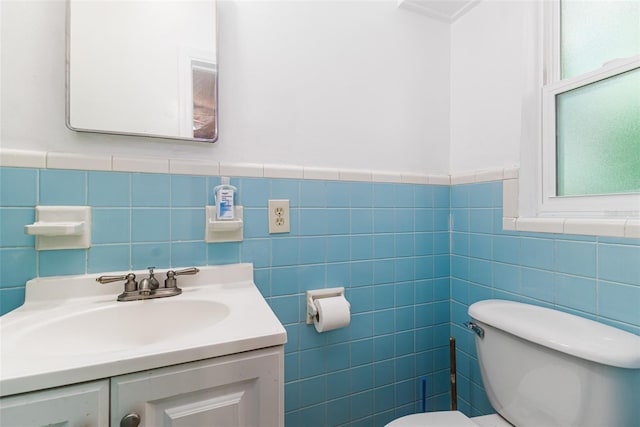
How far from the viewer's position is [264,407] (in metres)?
0.62

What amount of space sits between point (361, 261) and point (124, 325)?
86 centimetres

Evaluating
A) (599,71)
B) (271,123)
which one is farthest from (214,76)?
(599,71)

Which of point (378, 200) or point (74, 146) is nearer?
point (74, 146)

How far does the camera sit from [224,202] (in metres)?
0.99

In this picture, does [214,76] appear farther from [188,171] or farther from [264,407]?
[264,407]

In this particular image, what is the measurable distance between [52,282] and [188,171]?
502mm

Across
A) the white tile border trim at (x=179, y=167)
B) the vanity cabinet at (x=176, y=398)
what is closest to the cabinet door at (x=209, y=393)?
the vanity cabinet at (x=176, y=398)

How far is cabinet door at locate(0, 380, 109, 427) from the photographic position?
474 mm

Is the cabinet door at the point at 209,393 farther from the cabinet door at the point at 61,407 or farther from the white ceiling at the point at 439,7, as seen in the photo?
the white ceiling at the point at 439,7

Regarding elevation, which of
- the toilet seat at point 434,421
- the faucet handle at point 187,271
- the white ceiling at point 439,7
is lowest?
the toilet seat at point 434,421

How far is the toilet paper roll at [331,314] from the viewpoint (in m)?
1.07

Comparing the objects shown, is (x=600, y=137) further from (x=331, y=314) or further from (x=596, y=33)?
(x=331, y=314)

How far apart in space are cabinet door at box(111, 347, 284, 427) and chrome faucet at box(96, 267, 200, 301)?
36cm

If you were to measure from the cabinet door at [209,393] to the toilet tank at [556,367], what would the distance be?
2.37 feet
